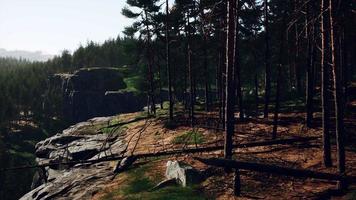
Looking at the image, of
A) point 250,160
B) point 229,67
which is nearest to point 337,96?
point 229,67

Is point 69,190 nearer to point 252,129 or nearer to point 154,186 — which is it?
point 154,186

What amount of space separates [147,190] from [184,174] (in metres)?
2.16

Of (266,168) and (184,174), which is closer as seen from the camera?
(266,168)

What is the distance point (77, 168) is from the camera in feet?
86.5

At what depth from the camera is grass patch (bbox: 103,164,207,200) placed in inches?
692

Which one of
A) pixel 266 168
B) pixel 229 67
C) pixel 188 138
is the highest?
pixel 229 67

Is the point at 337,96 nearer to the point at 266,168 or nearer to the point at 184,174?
the point at 266,168

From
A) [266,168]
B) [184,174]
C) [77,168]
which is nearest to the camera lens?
[266,168]

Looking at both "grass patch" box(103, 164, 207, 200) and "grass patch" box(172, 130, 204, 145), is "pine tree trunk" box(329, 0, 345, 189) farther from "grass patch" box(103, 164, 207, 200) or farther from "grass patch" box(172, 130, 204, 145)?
"grass patch" box(172, 130, 204, 145)

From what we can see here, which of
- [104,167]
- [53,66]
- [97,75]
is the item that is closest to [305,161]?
[104,167]

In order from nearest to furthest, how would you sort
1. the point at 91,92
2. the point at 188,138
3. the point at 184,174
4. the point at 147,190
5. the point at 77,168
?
the point at 184,174, the point at 147,190, the point at 77,168, the point at 188,138, the point at 91,92

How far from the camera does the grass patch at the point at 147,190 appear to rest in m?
17.6

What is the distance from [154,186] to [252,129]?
11.8m

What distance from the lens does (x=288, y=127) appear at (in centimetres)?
2798
